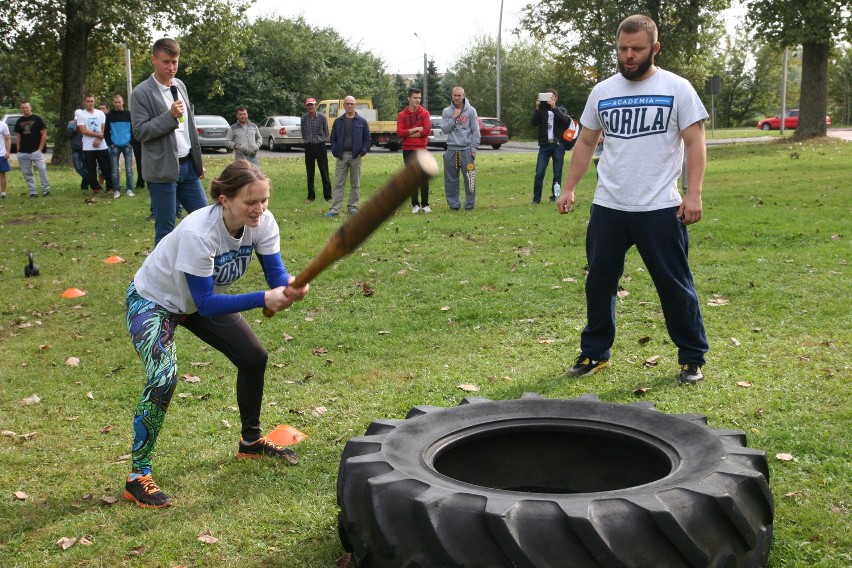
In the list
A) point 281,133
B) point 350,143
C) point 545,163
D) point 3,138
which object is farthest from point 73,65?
point 545,163

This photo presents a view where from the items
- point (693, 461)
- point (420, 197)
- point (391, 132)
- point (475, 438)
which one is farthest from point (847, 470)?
point (391, 132)

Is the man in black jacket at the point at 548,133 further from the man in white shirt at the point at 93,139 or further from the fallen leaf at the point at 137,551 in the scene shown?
the fallen leaf at the point at 137,551

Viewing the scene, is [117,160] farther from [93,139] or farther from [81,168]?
[81,168]

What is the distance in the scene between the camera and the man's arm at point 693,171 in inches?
205

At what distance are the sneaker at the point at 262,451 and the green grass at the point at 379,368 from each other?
0.33 feet

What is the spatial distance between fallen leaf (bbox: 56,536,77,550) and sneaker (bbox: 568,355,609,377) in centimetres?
318

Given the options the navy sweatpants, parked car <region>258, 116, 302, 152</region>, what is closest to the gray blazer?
the navy sweatpants

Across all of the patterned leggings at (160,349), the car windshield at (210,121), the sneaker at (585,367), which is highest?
the car windshield at (210,121)

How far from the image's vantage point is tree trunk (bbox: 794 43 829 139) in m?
26.8

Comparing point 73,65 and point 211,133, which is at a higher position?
point 73,65

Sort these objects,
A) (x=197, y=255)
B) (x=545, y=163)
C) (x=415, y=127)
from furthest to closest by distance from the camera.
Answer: (x=545, y=163)
(x=415, y=127)
(x=197, y=255)

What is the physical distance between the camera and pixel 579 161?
5891 mm

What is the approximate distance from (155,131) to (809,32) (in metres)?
22.8

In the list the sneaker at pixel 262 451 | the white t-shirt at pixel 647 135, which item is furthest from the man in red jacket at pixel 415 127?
the sneaker at pixel 262 451
